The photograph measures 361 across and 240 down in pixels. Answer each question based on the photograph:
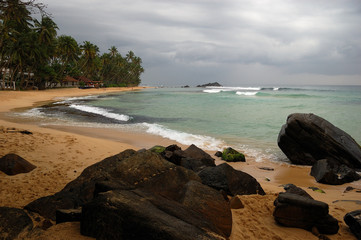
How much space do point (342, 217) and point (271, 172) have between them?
3759 mm

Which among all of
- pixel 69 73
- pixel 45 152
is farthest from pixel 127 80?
pixel 45 152

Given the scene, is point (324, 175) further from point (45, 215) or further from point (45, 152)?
point (45, 152)

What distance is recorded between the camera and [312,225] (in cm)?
402

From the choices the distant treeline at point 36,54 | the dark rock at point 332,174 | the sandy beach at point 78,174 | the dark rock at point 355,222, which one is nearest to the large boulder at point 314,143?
the sandy beach at point 78,174

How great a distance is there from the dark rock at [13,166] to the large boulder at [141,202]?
199 cm

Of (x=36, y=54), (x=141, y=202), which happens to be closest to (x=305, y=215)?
(x=141, y=202)

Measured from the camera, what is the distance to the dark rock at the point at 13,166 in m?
5.56

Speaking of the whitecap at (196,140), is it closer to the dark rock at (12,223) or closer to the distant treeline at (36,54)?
the dark rock at (12,223)

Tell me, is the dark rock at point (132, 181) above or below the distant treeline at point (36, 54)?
below

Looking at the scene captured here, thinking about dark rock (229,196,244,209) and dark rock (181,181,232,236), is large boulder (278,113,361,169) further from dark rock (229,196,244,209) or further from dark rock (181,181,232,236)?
dark rock (181,181,232,236)

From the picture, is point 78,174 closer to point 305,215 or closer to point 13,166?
point 13,166

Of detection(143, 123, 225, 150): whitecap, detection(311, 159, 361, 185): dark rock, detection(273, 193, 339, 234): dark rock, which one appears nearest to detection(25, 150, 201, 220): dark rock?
detection(273, 193, 339, 234): dark rock

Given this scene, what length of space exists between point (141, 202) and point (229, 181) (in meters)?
2.74

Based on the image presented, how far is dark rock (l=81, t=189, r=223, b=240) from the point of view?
2469 mm
